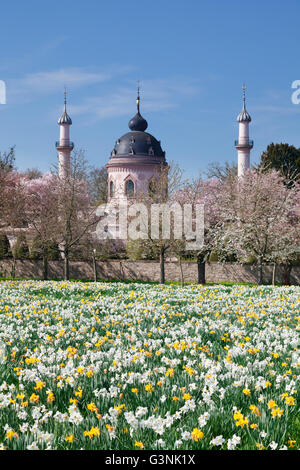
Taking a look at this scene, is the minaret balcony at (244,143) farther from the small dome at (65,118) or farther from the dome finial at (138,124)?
the small dome at (65,118)

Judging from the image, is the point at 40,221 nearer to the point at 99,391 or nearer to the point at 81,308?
the point at 81,308

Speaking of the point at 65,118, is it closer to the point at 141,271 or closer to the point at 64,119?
the point at 64,119

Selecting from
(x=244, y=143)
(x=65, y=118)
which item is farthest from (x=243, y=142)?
(x=65, y=118)

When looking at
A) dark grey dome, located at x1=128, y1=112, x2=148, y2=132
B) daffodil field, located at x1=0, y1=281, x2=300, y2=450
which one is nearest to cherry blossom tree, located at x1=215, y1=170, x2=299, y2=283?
daffodil field, located at x1=0, y1=281, x2=300, y2=450

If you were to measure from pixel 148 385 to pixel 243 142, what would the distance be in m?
55.3

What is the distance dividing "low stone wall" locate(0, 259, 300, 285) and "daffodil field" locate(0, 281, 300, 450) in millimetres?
26193

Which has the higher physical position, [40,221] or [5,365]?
[40,221]

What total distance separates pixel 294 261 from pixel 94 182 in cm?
3991

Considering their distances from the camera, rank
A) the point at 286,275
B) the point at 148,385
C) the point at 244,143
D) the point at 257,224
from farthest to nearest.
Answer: the point at 244,143 < the point at 286,275 < the point at 257,224 < the point at 148,385

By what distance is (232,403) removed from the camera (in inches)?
→ 188

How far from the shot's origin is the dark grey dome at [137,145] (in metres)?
59.3

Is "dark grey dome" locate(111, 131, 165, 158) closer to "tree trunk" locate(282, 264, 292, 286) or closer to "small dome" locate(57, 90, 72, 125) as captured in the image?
"small dome" locate(57, 90, 72, 125)

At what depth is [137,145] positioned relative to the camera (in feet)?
195
